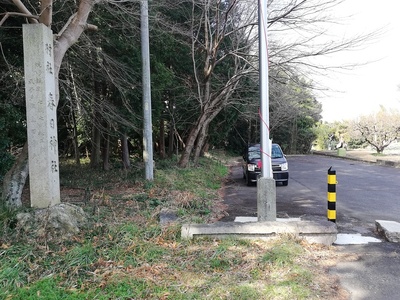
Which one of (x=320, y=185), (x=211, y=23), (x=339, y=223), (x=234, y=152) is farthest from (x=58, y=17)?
(x=234, y=152)

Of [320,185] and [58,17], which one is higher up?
[58,17]

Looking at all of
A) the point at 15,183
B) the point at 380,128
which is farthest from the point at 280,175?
the point at 380,128

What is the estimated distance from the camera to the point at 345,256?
4906mm

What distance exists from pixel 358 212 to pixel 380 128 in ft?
85.6

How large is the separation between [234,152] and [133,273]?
122 feet

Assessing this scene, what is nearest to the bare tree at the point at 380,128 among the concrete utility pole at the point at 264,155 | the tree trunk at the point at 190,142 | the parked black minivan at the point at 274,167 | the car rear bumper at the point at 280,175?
the parked black minivan at the point at 274,167

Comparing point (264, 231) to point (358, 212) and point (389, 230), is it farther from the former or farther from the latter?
point (358, 212)

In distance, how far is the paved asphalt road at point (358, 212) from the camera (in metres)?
4.06

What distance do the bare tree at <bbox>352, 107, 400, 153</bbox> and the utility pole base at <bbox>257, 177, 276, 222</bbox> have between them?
28466mm

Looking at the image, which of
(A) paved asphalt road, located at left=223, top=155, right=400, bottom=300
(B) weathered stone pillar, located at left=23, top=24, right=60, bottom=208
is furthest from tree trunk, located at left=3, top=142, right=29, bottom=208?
(A) paved asphalt road, located at left=223, top=155, right=400, bottom=300

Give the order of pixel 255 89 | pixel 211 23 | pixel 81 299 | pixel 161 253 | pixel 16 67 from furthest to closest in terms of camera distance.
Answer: pixel 255 89
pixel 211 23
pixel 16 67
pixel 161 253
pixel 81 299

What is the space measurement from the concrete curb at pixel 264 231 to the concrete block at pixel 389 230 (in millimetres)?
1059

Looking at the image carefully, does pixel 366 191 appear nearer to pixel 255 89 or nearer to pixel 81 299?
pixel 255 89

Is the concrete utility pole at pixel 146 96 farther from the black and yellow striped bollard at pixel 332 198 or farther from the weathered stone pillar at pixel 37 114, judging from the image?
the black and yellow striped bollard at pixel 332 198
